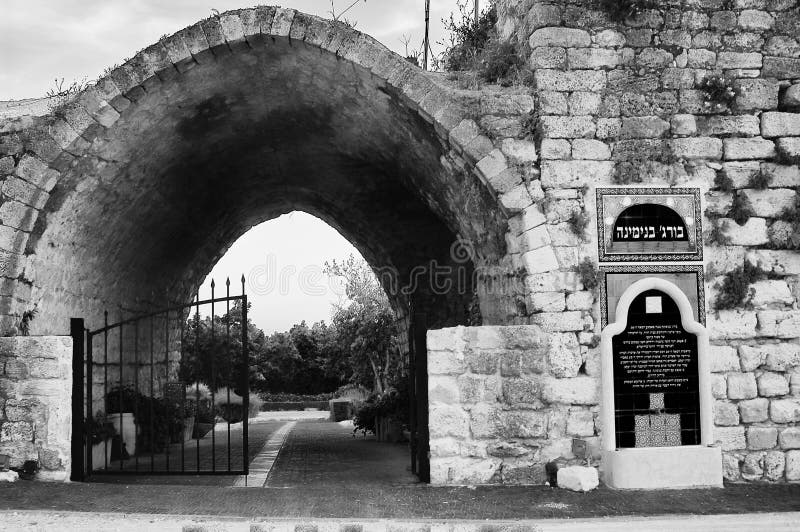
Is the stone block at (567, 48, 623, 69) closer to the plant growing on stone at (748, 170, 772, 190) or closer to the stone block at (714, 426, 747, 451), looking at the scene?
the plant growing on stone at (748, 170, 772, 190)

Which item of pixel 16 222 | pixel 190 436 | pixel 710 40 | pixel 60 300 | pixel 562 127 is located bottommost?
pixel 190 436

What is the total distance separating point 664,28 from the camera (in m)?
6.80

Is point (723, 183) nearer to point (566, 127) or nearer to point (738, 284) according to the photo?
point (738, 284)

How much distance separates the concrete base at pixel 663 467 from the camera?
620cm

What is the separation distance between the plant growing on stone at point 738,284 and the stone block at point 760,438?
1043mm

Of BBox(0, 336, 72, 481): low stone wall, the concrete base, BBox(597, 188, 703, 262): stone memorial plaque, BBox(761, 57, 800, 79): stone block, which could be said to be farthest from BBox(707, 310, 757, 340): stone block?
BBox(0, 336, 72, 481): low stone wall

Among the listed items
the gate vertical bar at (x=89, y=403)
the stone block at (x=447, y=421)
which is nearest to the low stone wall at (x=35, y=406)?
the gate vertical bar at (x=89, y=403)

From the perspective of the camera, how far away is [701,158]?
22.0 feet

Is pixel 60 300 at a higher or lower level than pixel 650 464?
higher

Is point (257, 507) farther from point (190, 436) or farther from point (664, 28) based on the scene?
point (190, 436)

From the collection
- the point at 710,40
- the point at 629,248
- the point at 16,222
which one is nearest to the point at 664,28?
the point at 710,40

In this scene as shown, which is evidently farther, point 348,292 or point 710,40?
point 348,292

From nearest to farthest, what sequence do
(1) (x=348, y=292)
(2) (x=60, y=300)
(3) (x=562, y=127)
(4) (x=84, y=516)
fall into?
1. (4) (x=84, y=516)
2. (3) (x=562, y=127)
3. (2) (x=60, y=300)
4. (1) (x=348, y=292)

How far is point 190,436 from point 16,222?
235 inches
